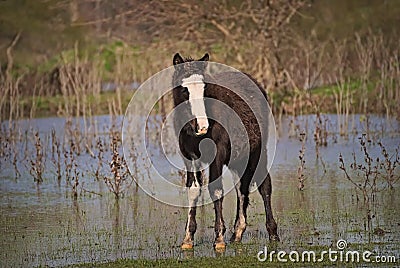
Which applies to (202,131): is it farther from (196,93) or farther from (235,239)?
(235,239)

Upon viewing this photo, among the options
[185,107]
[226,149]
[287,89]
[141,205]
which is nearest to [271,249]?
[226,149]

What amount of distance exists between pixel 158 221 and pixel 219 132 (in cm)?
206

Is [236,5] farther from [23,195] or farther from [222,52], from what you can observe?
[23,195]

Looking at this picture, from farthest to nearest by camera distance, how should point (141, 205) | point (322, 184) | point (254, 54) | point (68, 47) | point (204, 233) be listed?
1. point (68, 47)
2. point (254, 54)
3. point (322, 184)
4. point (141, 205)
5. point (204, 233)

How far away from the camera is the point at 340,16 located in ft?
98.8

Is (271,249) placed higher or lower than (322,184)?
lower

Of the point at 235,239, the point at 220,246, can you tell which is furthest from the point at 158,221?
the point at 220,246

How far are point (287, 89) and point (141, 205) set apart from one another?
1181 cm

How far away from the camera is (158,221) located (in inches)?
388

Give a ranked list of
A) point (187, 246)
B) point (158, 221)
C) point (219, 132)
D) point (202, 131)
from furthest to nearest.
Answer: point (158, 221)
point (219, 132)
point (187, 246)
point (202, 131)

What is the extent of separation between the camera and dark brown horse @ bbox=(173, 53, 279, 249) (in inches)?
315
